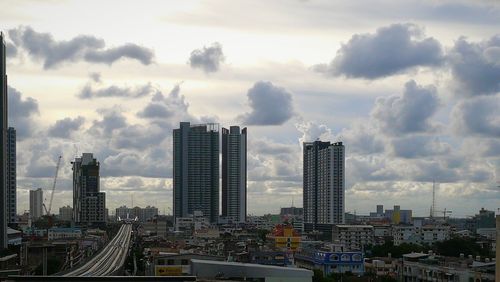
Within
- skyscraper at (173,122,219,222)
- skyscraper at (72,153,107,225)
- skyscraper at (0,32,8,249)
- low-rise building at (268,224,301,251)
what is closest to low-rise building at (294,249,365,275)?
low-rise building at (268,224,301,251)

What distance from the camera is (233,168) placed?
147500 mm

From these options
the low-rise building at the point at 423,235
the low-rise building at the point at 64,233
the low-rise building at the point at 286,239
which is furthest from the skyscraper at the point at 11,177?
the low-rise building at the point at 423,235

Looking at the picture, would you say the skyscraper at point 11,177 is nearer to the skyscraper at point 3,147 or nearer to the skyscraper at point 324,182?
the skyscraper at point 3,147

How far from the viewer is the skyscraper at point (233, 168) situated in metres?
147

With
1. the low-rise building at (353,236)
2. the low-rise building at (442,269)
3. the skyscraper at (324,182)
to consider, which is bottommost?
the low-rise building at (353,236)

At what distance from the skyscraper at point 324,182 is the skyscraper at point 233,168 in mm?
23467

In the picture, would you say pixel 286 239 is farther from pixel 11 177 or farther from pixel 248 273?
pixel 248 273

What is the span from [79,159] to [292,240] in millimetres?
87081

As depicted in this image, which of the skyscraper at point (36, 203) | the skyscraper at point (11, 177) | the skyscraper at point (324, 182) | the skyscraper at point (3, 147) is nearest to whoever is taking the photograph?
the skyscraper at point (3, 147)

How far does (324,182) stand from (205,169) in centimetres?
3161

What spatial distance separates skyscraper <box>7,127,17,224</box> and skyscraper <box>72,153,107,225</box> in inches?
1870

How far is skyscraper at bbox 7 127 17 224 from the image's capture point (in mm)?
92081

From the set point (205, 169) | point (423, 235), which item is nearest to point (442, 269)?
point (423, 235)

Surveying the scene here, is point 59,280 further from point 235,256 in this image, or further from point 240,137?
point 240,137
